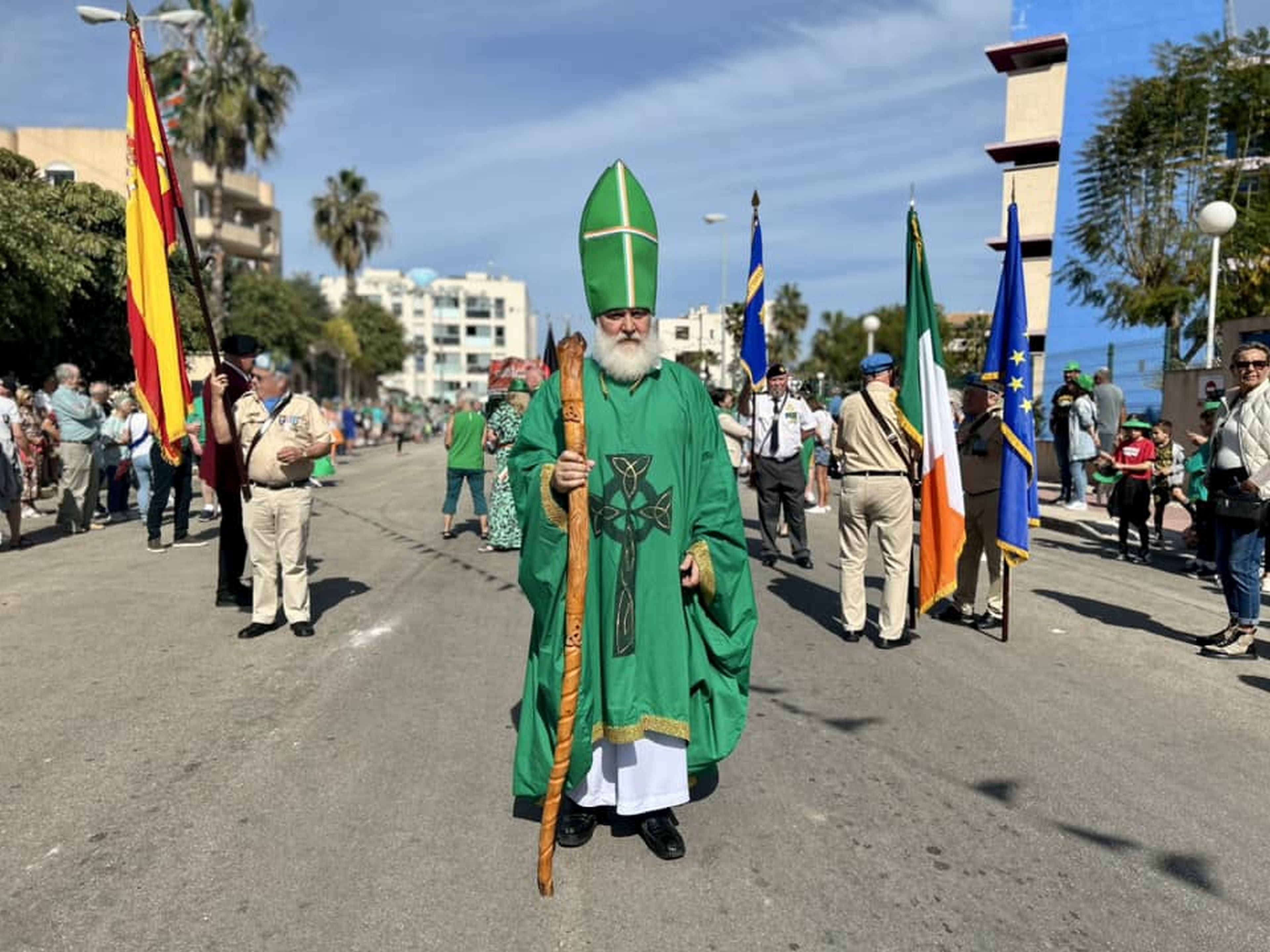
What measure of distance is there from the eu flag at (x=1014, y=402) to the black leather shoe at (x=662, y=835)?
4.16 m

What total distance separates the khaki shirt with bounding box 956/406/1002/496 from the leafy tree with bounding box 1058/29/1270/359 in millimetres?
14511

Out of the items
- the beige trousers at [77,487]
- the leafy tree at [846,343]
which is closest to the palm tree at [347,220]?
the leafy tree at [846,343]

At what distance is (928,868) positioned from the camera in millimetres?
3367

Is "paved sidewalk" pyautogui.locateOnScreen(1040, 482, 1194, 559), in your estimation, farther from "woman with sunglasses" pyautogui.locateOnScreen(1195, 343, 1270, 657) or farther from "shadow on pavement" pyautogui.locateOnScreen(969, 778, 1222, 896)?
"shadow on pavement" pyautogui.locateOnScreen(969, 778, 1222, 896)

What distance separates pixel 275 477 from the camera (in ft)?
21.1

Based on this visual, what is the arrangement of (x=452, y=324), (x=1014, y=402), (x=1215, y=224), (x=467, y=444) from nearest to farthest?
(x=1014, y=402), (x=467, y=444), (x=1215, y=224), (x=452, y=324)

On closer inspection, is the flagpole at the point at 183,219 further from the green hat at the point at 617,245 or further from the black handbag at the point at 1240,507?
the black handbag at the point at 1240,507

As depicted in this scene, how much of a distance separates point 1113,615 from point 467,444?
22.6 ft

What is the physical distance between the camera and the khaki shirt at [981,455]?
7.11 metres

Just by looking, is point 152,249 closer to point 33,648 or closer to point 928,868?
point 33,648

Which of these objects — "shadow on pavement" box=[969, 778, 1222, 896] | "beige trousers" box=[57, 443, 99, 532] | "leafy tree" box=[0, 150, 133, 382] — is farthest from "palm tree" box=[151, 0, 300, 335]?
"shadow on pavement" box=[969, 778, 1222, 896]

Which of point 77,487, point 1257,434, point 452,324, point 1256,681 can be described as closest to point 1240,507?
point 1257,434

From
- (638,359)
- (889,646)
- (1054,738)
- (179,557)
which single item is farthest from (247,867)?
(179,557)

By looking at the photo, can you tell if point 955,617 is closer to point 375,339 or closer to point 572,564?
point 572,564
